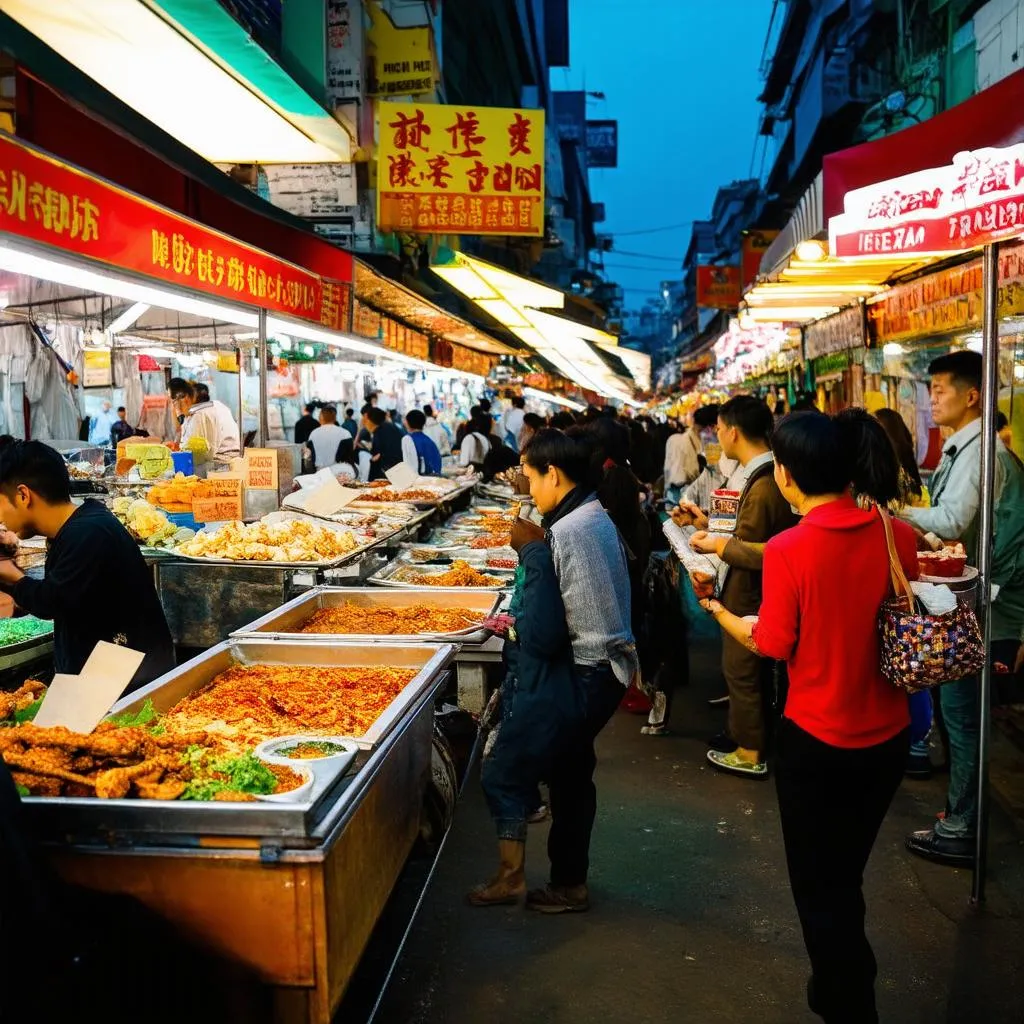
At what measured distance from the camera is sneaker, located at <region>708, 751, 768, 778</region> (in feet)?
20.0

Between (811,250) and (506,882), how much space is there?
5082 mm

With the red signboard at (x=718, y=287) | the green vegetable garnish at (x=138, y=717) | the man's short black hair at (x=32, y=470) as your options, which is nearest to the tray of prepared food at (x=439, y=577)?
the man's short black hair at (x=32, y=470)

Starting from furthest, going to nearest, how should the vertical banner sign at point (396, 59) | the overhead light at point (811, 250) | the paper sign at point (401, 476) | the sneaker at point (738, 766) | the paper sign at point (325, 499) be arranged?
the vertical banner sign at point (396, 59), the paper sign at point (401, 476), the paper sign at point (325, 499), the overhead light at point (811, 250), the sneaker at point (738, 766)

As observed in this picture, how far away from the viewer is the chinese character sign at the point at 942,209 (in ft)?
12.6

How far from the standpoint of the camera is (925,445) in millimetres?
10102

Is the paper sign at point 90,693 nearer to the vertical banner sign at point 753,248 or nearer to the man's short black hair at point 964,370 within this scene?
the man's short black hair at point 964,370

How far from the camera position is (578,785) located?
4266mm

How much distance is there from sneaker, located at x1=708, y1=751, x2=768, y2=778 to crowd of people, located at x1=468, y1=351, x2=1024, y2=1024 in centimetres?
1

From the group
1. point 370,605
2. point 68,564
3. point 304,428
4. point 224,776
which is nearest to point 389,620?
point 370,605

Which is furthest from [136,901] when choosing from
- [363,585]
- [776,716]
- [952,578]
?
[776,716]

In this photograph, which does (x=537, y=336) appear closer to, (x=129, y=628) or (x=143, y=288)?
(x=143, y=288)

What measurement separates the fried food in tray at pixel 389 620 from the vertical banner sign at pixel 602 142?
62603 mm

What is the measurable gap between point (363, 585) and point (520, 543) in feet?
9.40

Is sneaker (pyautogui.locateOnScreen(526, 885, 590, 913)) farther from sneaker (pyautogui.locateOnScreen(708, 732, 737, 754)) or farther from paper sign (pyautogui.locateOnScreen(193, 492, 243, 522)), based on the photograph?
paper sign (pyautogui.locateOnScreen(193, 492, 243, 522))
